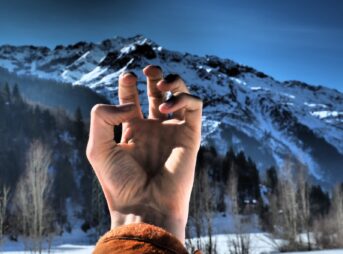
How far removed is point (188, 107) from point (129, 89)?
0.20m

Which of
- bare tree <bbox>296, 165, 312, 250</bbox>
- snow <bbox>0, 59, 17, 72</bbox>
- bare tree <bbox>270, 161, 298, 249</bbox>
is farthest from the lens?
snow <bbox>0, 59, 17, 72</bbox>

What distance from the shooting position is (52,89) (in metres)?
89.6

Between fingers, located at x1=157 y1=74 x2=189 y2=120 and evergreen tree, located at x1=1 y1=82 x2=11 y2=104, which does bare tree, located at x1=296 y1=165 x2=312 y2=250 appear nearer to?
fingers, located at x1=157 y1=74 x2=189 y2=120

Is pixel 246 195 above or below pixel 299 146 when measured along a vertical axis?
below

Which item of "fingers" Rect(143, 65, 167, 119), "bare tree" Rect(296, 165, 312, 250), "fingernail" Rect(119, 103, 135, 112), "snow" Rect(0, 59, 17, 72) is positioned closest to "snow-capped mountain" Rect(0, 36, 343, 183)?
"snow" Rect(0, 59, 17, 72)

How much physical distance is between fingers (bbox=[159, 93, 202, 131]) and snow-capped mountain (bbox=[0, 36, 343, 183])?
368 feet

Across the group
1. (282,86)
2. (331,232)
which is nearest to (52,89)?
(331,232)

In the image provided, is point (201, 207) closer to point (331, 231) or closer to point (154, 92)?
point (331, 231)

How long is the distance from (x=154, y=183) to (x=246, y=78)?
18858 centimetres

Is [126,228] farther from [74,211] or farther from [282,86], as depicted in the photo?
[282,86]

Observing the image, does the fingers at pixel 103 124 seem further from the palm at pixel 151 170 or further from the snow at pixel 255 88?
the snow at pixel 255 88

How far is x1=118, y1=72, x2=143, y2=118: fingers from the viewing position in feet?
3.86

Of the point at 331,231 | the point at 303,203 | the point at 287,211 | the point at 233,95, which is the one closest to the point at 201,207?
the point at 287,211

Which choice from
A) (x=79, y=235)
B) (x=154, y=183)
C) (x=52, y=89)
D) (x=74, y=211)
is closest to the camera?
(x=154, y=183)
